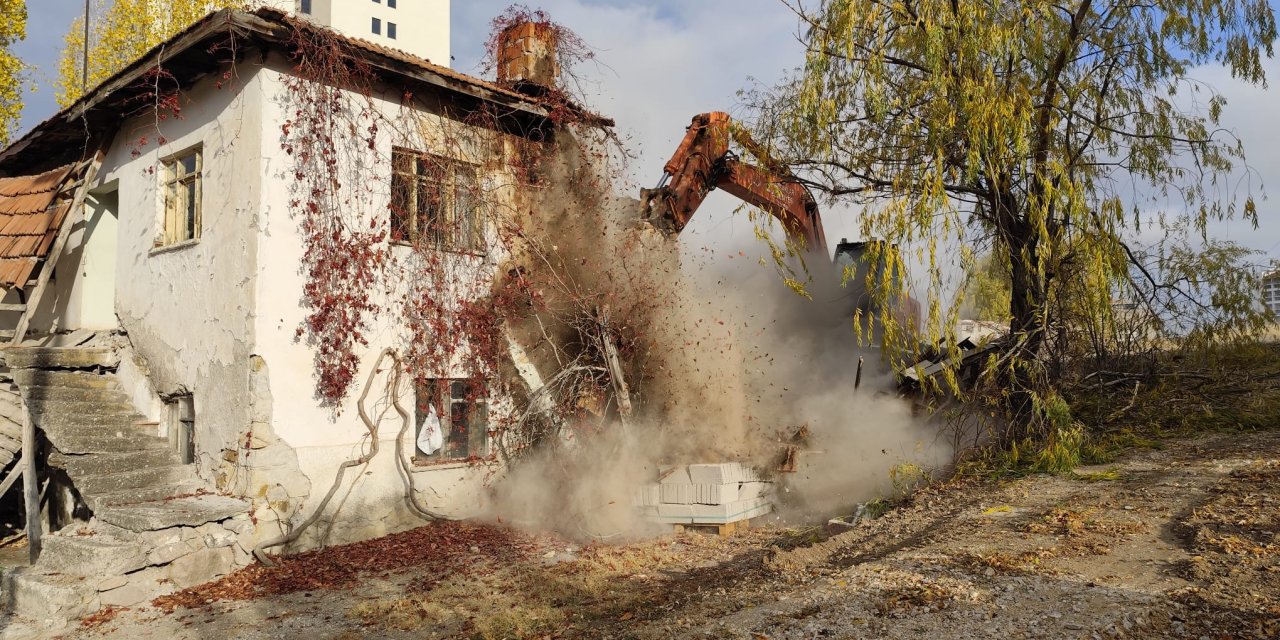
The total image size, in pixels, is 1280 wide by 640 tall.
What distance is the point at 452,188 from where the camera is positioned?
11031 mm

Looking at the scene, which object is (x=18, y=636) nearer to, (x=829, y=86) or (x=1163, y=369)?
(x=829, y=86)

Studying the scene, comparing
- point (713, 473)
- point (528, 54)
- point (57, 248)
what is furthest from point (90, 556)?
point (528, 54)

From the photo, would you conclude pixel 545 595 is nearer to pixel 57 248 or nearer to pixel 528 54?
pixel 528 54

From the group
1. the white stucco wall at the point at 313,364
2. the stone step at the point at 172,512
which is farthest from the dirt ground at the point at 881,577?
the stone step at the point at 172,512

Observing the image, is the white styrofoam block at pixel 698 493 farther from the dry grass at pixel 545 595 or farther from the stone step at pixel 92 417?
the stone step at pixel 92 417

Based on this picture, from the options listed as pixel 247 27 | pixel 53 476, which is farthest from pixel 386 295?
pixel 53 476

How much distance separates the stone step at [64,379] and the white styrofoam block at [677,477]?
301 inches

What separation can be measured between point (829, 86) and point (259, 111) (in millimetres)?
6817

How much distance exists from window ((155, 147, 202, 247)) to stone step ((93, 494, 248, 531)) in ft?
11.3

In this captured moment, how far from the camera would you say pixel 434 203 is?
1092cm

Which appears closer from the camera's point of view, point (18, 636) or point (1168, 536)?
point (1168, 536)

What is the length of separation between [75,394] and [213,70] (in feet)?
15.1

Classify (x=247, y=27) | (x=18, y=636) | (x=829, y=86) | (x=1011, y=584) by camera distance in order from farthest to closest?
1. (x=829, y=86)
2. (x=247, y=27)
3. (x=18, y=636)
4. (x=1011, y=584)

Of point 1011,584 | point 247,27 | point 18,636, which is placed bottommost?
point 18,636
